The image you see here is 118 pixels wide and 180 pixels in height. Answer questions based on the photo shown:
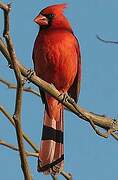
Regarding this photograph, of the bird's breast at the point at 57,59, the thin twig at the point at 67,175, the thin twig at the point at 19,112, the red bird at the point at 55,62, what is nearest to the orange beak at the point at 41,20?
the red bird at the point at 55,62

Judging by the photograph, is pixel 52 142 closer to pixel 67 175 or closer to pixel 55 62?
pixel 55 62

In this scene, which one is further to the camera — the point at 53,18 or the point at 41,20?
the point at 53,18

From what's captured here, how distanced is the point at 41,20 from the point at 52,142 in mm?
1106

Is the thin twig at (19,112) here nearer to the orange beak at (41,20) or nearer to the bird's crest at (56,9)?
the orange beak at (41,20)

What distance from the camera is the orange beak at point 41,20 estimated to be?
14.1 feet

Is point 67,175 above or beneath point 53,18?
beneath

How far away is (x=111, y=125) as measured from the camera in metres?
2.99

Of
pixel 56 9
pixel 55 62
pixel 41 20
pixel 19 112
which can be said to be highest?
pixel 56 9

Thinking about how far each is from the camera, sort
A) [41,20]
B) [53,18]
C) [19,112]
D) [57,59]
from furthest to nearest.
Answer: [53,18]
[41,20]
[57,59]
[19,112]

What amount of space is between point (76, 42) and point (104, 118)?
1452 millimetres

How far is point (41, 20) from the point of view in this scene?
4340 mm


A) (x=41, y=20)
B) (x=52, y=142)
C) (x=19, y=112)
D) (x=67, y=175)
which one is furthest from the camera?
(x=41, y=20)

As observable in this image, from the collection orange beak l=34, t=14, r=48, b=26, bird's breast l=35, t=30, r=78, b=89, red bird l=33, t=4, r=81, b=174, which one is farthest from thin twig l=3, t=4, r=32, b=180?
orange beak l=34, t=14, r=48, b=26

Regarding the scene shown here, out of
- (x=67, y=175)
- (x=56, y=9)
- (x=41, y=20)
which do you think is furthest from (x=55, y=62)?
(x=67, y=175)
